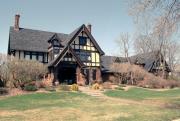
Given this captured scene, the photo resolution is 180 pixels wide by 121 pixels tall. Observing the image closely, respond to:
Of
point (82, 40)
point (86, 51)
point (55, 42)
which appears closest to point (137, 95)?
point (86, 51)

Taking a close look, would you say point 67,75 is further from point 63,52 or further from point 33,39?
point 33,39

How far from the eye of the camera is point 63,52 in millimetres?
40438

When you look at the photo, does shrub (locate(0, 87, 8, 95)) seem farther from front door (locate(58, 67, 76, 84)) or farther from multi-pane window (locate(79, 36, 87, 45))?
multi-pane window (locate(79, 36, 87, 45))

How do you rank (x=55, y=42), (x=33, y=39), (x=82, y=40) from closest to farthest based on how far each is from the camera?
(x=55, y=42) → (x=33, y=39) → (x=82, y=40)

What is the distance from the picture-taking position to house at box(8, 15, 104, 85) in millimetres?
40875

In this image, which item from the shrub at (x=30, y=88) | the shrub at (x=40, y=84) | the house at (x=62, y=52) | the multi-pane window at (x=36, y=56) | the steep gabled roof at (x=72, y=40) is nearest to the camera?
the shrub at (x=30, y=88)

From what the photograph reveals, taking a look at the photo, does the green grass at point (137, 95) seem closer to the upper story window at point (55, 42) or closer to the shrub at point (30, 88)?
the shrub at point (30, 88)

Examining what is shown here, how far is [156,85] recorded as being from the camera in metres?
46.5

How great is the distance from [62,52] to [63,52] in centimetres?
18

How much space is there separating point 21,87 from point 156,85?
24747mm

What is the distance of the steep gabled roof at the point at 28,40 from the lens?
4150 cm

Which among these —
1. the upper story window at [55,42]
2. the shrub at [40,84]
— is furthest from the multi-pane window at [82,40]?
the shrub at [40,84]

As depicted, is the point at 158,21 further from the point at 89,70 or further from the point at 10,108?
the point at 89,70

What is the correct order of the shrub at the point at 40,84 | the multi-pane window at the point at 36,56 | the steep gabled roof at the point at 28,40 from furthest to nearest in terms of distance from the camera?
1. the multi-pane window at the point at 36,56
2. the steep gabled roof at the point at 28,40
3. the shrub at the point at 40,84
